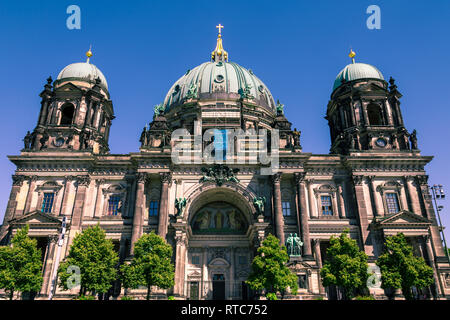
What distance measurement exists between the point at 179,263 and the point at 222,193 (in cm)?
995

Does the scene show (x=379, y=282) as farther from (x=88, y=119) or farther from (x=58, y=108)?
(x=58, y=108)

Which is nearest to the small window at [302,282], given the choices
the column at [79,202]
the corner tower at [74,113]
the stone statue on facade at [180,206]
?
the stone statue on facade at [180,206]

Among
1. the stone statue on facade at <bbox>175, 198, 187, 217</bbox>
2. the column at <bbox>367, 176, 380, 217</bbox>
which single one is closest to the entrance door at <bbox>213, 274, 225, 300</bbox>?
the stone statue on facade at <bbox>175, 198, 187, 217</bbox>

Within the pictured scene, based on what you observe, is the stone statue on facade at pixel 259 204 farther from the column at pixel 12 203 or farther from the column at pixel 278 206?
the column at pixel 12 203

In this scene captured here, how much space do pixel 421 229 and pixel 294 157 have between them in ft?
50.3

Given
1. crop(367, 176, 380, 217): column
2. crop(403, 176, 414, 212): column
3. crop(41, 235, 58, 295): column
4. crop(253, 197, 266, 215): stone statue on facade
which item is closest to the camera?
crop(41, 235, 58, 295): column

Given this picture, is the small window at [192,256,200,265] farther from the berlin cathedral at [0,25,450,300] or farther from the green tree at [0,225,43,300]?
the green tree at [0,225,43,300]

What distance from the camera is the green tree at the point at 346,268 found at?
98.7 ft

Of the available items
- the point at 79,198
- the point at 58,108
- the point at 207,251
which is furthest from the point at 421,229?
the point at 58,108

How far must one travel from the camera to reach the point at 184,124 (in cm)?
5044

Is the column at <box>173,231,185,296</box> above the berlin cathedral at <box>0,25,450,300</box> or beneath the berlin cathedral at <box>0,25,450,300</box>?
beneath

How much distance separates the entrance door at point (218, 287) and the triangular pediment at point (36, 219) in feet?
62.2

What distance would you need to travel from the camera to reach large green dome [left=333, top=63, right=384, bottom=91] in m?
47.0

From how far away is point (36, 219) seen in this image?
119ft
